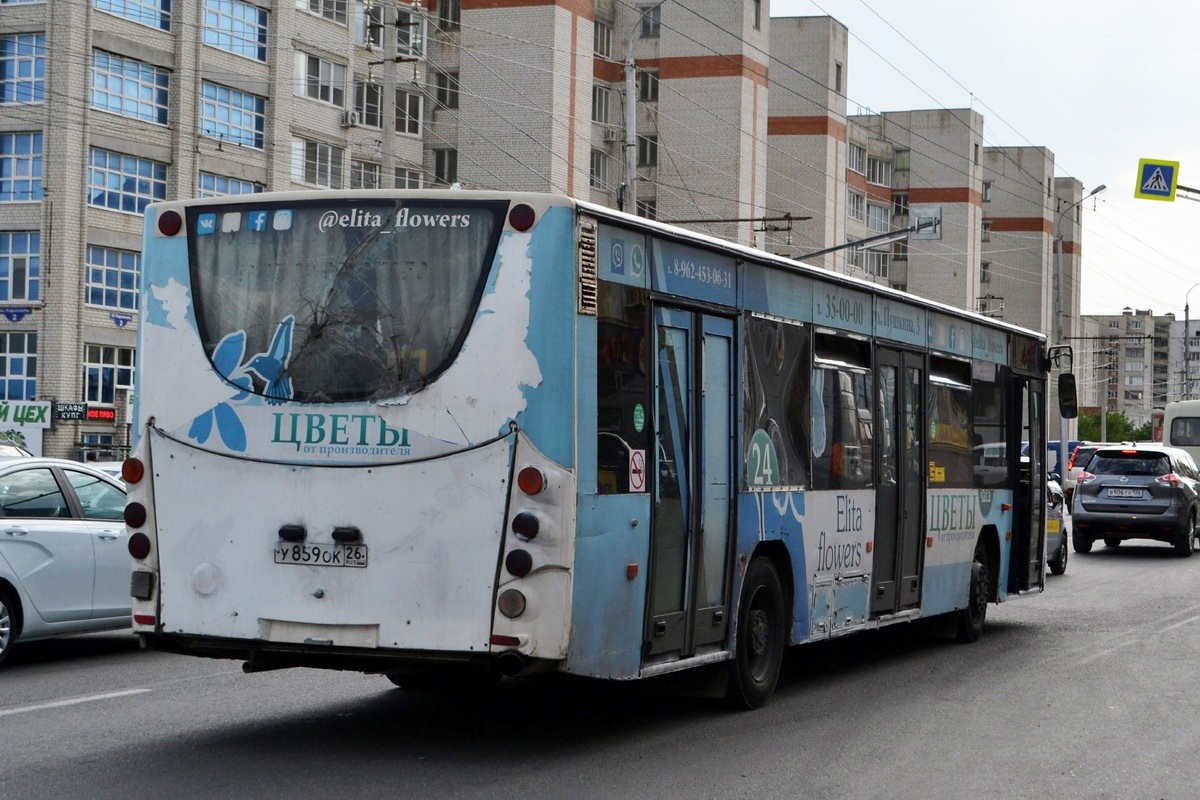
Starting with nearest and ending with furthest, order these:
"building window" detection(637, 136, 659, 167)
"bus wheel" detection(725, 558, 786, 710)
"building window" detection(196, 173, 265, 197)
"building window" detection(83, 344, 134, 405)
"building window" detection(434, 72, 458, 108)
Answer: "bus wheel" detection(725, 558, 786, 710)
"building window" detection(83, 344, 134, 405)
"building window" detection(196, 173, 265, 197)
"building window" detection(434, 72, 458, 108)
"building window" detection(637, 136, 659, 167)

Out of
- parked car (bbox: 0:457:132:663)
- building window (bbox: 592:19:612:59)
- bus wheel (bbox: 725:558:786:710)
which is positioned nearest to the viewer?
bus wheel (bbox: 725:558:786:710)

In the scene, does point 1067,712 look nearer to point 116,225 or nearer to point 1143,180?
point 1143,180

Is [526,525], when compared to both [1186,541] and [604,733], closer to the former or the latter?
[604,733]

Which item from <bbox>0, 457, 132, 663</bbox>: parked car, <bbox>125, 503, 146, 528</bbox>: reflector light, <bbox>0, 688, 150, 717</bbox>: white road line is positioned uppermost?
<bbox>125, 503, 146, 528</bbox>: reflector light

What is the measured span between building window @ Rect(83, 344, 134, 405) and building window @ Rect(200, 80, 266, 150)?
24.2 ft

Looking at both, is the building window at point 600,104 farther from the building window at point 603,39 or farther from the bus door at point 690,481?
the bus door at point 690,481

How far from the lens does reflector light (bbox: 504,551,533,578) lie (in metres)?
7.74

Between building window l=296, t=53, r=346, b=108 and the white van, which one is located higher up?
building window l=296, t=53, r=346, b=108

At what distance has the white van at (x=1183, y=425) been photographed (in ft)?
162

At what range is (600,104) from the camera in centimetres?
6731

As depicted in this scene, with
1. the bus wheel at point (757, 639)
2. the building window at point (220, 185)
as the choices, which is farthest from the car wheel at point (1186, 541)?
the building window at point (220, 185)

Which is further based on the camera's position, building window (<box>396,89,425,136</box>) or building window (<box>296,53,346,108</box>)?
building window (<box>396,89,425,136</box>)

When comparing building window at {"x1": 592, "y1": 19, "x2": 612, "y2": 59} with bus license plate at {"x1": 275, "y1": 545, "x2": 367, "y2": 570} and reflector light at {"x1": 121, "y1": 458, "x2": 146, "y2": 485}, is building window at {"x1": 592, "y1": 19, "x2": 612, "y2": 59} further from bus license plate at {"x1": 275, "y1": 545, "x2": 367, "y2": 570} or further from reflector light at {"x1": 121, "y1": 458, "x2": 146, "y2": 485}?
bus license plate at {"x1": 275, "y1": 545, "x2": 367, "y2": 570}

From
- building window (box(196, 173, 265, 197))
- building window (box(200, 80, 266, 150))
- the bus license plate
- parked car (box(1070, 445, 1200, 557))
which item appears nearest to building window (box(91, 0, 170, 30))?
building window (box(200, 80, 266, 150))
